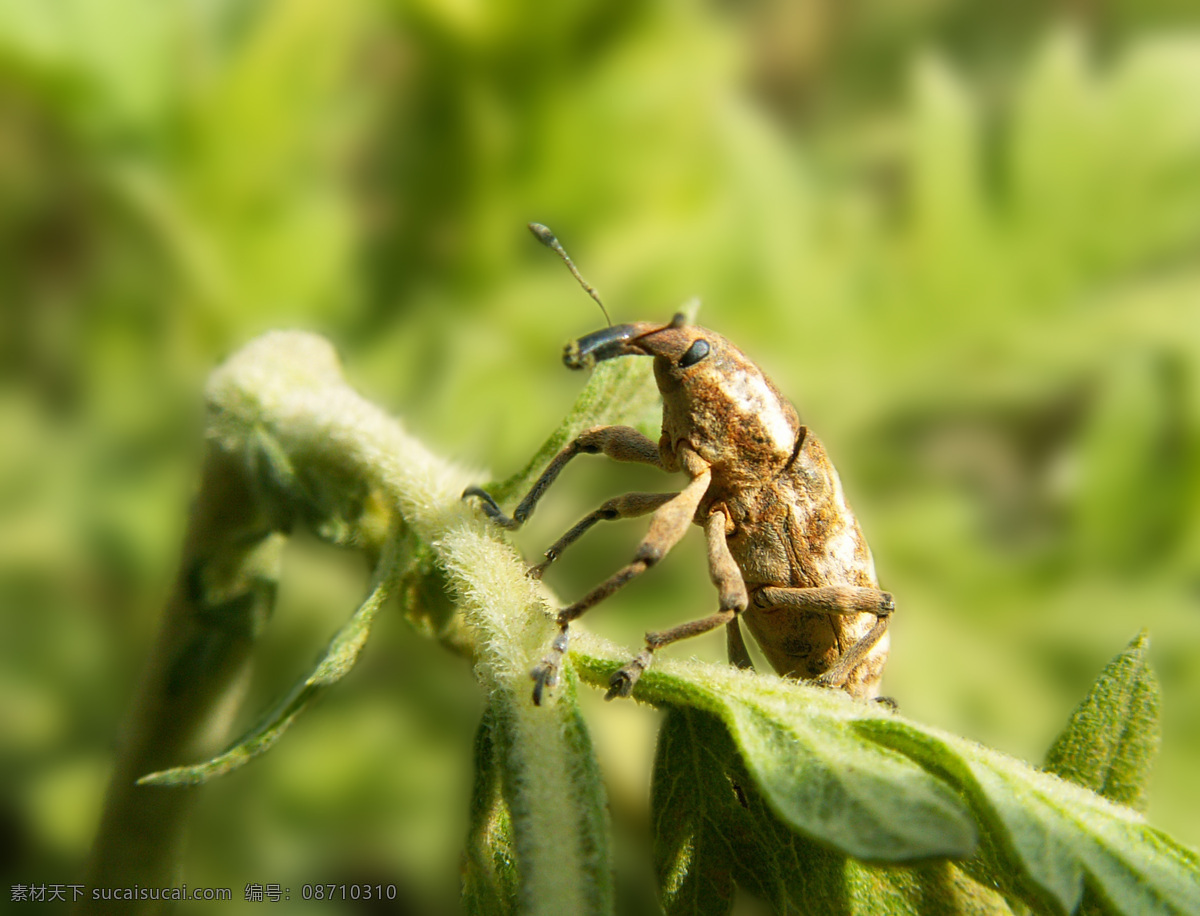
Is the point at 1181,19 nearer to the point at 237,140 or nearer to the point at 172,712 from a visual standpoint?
the point at 237,140

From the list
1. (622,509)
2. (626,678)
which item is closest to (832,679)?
(622,509)

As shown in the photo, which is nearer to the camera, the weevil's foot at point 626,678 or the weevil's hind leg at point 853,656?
the weevil's foot at point 626,678

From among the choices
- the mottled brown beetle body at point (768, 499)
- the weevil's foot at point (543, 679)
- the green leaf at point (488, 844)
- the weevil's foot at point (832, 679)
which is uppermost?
the mottled brown beetle body at point (768, 499)

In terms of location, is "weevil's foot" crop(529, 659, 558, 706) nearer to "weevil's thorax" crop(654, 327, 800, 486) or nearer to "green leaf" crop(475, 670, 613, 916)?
"green leaf" crop(475, 670, 613, 916)

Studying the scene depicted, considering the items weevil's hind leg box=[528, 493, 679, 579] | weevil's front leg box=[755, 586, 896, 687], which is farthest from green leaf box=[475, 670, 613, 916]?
weevil's front leg box=[755, 586, 896, 687]

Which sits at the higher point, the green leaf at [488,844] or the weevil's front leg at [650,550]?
the weevil's front leg at [650,550]

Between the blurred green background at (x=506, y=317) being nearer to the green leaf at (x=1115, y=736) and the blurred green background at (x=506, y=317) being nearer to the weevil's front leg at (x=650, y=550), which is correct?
the weevil's front leg at (x=650, y=550)

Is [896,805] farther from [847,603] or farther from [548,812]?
[847,603]

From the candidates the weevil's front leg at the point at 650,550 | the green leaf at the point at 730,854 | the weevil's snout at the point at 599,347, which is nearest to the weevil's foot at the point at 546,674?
the weevil's front leg at the point at 650,550
